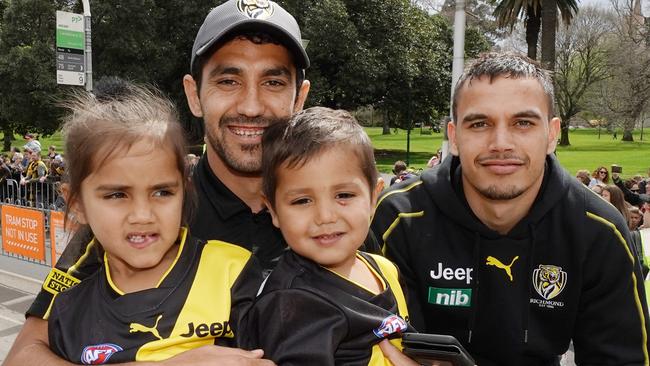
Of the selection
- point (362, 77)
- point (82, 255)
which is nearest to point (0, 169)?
point (82, 255)

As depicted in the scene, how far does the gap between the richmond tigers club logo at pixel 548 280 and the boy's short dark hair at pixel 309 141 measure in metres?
0.97

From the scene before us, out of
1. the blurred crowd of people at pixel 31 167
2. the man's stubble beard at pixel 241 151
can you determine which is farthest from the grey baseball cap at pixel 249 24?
the blurred crowd of people at pixel 31 167

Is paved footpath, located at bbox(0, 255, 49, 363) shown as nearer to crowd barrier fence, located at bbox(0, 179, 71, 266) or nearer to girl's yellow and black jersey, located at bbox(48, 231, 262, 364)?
crowd barrier fence, located at bbox(0, 179, 71, 266)

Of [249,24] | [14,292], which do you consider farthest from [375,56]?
[249,24]

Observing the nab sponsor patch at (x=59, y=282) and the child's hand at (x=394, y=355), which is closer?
the child's hand at (x=394, y=355)

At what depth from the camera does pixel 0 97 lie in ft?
84.6

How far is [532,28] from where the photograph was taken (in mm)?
23938

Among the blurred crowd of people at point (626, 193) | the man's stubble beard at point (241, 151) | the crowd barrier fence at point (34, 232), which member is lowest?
the crowd barrier fence at point (34, 232)

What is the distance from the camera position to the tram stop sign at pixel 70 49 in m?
11.1

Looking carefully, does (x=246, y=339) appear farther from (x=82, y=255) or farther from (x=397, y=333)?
(x=82, y=255)

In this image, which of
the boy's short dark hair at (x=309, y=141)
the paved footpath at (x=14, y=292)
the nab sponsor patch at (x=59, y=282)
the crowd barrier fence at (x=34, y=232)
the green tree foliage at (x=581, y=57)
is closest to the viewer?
the boy's short dark hair at (x=309, y=141)

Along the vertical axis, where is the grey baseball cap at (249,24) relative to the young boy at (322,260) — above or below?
above

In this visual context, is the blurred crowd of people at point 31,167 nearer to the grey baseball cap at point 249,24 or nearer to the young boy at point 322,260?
the grey baseball cap at point 249,24

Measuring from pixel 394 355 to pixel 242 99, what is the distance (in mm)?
1230
